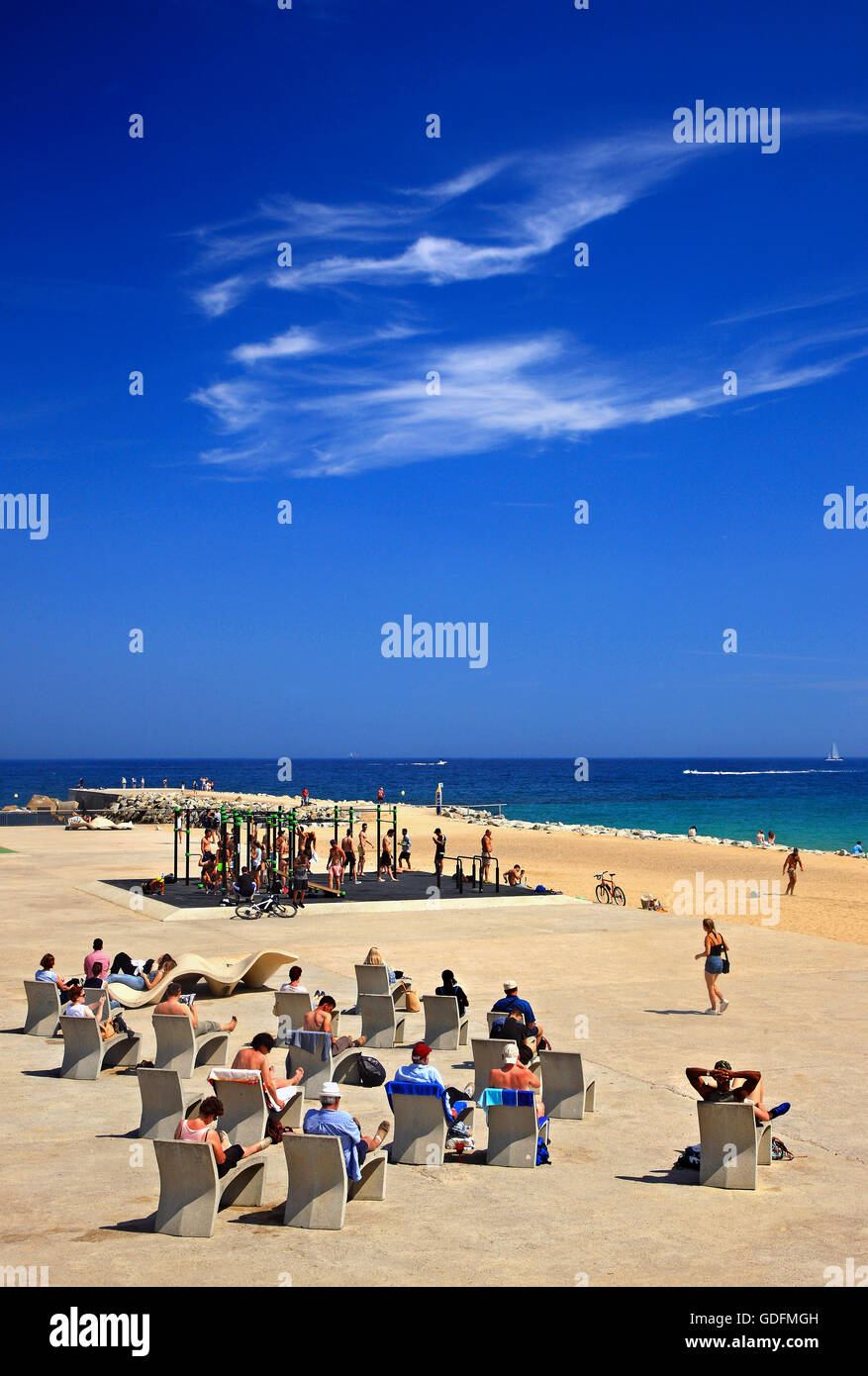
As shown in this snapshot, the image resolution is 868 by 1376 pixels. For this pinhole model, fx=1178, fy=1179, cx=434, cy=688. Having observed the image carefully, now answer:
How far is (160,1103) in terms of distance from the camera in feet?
34.9

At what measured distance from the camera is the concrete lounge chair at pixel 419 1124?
34.3 ft

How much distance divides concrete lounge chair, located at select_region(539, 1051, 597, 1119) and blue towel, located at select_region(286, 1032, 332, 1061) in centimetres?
239

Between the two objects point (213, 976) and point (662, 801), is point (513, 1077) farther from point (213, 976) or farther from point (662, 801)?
point (662, 801)

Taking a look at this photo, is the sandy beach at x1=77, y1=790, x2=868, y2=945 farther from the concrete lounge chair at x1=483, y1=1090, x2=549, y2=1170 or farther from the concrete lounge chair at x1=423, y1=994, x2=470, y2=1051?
the concrete lounge chair at x1=483, y1=1090, x2=549, y2=1170

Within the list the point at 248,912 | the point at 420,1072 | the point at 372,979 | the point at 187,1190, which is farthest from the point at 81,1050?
the point at 248,912

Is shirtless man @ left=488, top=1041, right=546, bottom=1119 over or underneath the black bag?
over

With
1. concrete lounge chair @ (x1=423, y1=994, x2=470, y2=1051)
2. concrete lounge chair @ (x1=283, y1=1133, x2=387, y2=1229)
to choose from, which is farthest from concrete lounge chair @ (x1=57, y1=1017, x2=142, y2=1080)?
concrete lounge chair @ (x1=283, y1=1133, x2=387, y2=1229)

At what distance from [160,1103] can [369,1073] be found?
10.2 ft

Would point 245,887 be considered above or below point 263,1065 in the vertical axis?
below

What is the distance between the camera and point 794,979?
1978cm

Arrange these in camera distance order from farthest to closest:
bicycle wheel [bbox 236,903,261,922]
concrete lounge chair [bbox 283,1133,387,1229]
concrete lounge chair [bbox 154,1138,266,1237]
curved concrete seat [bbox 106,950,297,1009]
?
bicycle wheel [bbox 236,903,261,922] → curved concrete seat [bbox 106,950,297,1009] → concrete lounge chair [bbox 283,1133,387,1229] → concrete lounge chair [bbox 154,1138,266,1237]

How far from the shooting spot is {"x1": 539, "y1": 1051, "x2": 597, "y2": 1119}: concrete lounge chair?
11773 millimetres

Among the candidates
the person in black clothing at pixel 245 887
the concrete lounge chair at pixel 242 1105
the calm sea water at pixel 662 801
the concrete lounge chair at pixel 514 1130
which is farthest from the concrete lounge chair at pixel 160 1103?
the calm sea water at pixel 662 801
